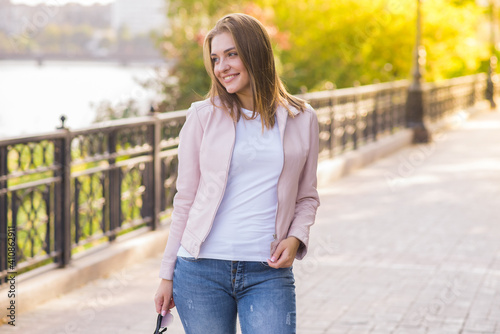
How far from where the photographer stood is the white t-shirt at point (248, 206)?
2799 mm

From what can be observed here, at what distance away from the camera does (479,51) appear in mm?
25656

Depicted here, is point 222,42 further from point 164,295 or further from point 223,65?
point 164,295

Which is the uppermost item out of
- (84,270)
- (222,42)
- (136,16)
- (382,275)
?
(136,16)

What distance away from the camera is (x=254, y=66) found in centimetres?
284

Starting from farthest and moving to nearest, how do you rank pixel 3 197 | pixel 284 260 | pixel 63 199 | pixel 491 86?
pixel 491 86, pixel 63 199, pixel 3 197, pixel 284 260

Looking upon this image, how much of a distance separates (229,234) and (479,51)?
2427 centimetres

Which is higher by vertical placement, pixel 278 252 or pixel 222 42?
pixel 222 42

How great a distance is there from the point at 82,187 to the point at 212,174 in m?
3.96

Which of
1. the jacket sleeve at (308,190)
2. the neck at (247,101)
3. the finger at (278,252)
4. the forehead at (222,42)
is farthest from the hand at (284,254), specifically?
the forehead at (222,42)

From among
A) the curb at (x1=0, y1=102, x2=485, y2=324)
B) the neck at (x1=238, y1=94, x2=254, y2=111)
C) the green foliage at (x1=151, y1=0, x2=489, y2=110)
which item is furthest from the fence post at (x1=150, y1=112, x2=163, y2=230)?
the green foliage at (x1=151, y1=0, x2=489, y2=110)

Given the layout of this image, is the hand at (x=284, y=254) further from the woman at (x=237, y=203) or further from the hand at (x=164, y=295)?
the hand at (x=164, y=295)

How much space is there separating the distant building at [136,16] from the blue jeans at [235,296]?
17.6m

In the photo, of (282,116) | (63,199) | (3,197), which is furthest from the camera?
(63,199)

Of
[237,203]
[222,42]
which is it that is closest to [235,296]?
[237,203]
